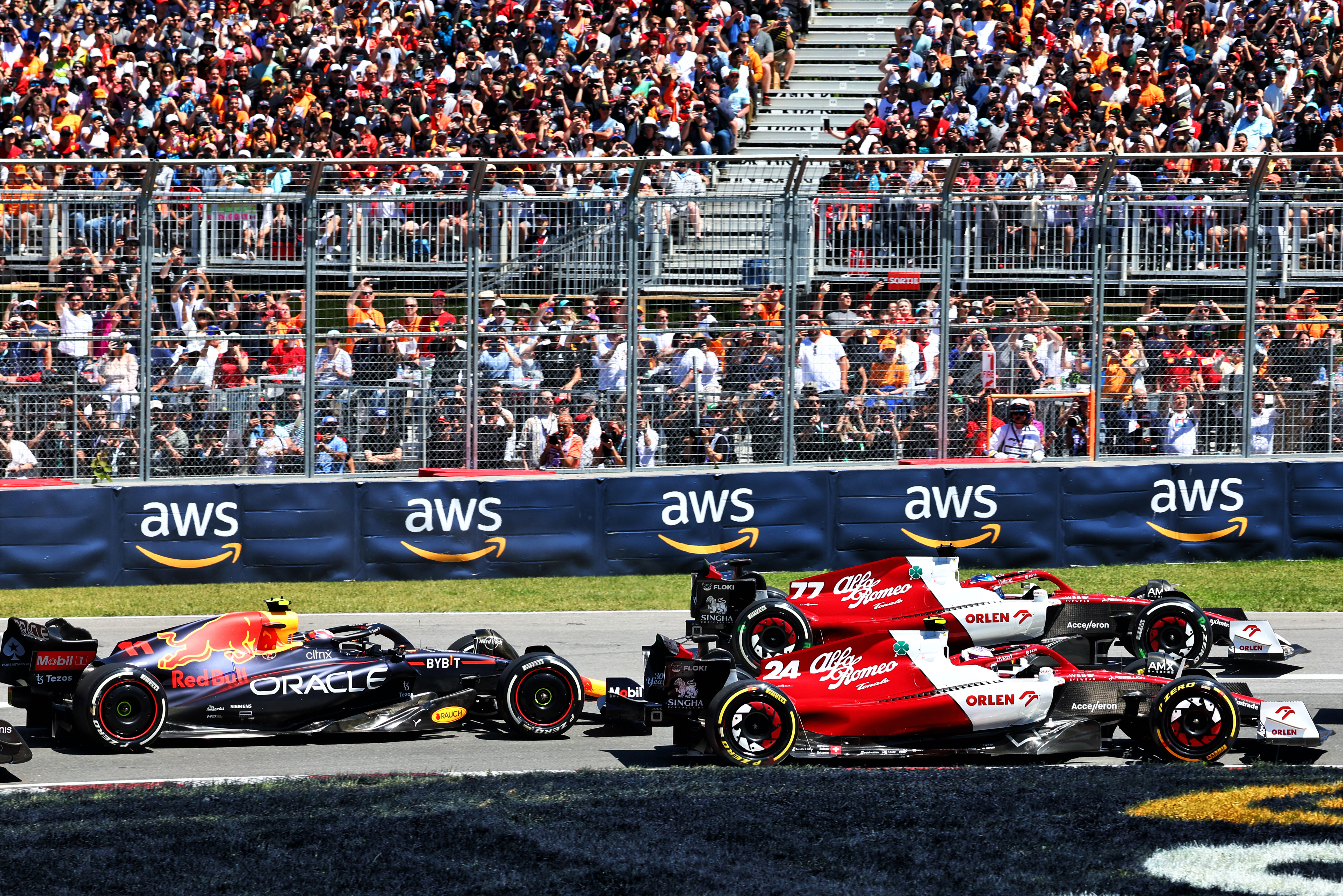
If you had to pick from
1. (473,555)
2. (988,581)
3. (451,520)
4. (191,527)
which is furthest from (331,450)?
(988,581)

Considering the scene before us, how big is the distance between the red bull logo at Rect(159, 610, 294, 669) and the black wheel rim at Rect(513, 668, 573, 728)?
146 centimetres

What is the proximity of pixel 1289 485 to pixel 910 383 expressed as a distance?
3.93 m

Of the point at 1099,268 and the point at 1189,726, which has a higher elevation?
the point at 1099,268

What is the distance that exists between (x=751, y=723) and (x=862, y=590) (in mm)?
3001

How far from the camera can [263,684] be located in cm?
1048

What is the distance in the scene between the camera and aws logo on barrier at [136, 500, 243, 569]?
15914 millimetres

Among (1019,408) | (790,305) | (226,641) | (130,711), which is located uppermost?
(790,305)

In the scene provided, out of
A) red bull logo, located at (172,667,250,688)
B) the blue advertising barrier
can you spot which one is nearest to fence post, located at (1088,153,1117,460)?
the blue advertising barrier

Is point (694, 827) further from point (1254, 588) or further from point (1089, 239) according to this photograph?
point (1089, 239)

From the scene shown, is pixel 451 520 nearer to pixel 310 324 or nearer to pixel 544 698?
pixel 310 324

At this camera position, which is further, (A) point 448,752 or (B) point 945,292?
(B) point 945,292

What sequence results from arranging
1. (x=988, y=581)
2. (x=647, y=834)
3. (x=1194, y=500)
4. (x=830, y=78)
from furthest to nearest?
(x=830, y=78), (x=1194, y=500), (x=988, y=581), (x=647, y=834)

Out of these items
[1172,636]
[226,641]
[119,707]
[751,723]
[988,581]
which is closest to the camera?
[751,723]

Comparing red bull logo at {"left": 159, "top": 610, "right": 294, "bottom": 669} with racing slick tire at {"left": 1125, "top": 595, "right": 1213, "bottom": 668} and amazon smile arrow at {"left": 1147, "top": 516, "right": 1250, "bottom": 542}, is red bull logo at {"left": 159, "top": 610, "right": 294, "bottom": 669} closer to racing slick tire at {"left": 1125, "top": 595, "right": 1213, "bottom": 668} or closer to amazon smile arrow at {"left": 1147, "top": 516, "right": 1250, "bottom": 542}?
racing slick tire at {"left": 1125, "top": 595, "right": 1213, "bottom": 668}
